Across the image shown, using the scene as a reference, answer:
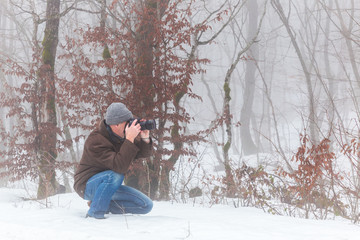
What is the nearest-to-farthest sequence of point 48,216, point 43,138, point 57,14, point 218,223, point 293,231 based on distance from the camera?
point 293,231 < point 218,223 < point 48,216 < point 43,138 < point 57,14

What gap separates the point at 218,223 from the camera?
3426 millimetres

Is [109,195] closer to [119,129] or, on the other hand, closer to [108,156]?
[108,156]

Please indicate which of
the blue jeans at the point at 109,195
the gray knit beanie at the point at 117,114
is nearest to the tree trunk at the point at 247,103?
the blue jeans at the point at 109,195

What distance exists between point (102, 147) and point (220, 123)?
12.3 ft

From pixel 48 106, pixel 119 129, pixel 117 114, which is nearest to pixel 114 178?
pixel 119 129

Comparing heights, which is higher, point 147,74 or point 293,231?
point 147,74

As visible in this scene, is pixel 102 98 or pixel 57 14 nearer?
pixel 102 98

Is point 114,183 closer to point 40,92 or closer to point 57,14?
point 40,92

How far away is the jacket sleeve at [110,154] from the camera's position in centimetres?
331

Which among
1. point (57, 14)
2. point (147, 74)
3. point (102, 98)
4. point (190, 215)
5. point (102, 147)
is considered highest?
point (57, 14)

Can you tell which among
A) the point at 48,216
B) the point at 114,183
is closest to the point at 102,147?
the point at 114,183

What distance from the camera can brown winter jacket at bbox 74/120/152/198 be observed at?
3.32m

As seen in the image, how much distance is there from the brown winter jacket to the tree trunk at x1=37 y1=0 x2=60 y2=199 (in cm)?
385

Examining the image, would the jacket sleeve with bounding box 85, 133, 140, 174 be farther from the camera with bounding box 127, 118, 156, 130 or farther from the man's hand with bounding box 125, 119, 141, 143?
the camera with bounding box 127, 118, 156, 130
